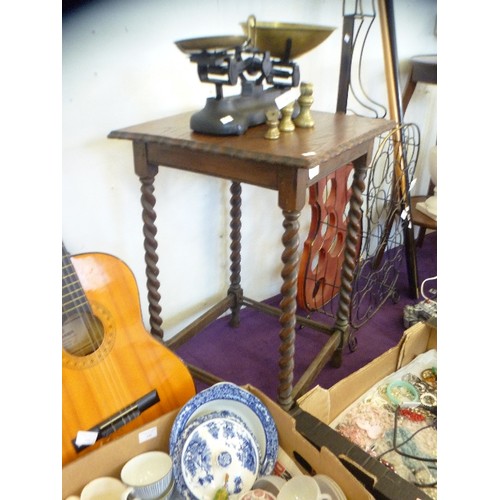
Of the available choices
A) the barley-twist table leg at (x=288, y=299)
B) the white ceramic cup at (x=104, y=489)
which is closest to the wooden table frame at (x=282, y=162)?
the barley-twist table leg at (x=288, y=299)

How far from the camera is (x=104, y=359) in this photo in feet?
3.05

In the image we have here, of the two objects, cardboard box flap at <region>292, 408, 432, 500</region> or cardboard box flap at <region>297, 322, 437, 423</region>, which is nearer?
cardboard box flap at <region>292, 408, 432, 500</region>

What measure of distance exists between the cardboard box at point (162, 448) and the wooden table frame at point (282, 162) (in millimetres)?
192

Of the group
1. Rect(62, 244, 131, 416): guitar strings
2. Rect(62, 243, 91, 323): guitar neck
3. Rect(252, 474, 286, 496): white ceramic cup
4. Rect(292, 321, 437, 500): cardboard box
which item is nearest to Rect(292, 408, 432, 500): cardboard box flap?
Rect(292, 321, 437, 500): cardboard box

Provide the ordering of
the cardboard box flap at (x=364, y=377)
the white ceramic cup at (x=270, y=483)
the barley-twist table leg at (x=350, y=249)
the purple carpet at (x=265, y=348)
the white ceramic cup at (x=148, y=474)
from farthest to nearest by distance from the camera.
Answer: the purple carpet at (x=265, y=348) < the barley-twist table leg at (x=350, y=249) < the cardboard box flap at (x=364, y=377) < the white ceramic cup at (x=270, y=483) < the white ceramic cup at (x=148, y=474)

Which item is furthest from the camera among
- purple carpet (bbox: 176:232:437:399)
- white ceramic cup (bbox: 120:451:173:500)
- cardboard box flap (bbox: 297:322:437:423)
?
purple carpet (bbox: 176:232:437:399)

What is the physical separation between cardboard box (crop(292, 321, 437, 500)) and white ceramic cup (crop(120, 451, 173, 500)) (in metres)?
0.30

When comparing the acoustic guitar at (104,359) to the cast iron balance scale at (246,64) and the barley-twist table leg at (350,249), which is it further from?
the barley-twist table leg at (350,249)

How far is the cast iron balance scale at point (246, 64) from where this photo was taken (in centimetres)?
94

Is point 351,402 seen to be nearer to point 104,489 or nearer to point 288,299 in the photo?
point 288,299

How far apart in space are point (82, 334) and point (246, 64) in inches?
26.4

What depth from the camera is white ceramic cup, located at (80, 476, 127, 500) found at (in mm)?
813

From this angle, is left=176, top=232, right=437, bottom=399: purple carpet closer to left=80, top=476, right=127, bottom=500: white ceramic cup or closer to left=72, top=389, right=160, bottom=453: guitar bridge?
left=72, top=389, right=160, bottom=453: guitar bridge
